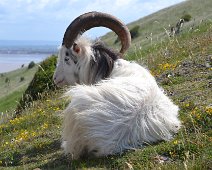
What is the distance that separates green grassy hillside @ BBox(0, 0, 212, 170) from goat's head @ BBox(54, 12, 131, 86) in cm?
66

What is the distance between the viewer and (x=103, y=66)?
9812 mm

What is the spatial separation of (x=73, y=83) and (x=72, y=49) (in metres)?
0.74

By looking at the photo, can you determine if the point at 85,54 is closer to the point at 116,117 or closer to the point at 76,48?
the point at 76,48

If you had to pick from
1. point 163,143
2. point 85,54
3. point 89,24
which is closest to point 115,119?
point 163,143

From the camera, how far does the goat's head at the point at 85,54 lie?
32.4 ft

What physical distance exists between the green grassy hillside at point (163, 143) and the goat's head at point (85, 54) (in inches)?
26.0

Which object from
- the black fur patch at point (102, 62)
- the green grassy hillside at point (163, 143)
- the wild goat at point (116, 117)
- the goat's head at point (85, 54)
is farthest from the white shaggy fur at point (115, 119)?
the goat's head at point (85, 54)

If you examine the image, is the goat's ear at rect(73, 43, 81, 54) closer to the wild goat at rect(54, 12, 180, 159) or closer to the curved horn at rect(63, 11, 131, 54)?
the curved horn at rect(63, 11, 131, 54)

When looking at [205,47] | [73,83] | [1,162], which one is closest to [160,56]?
[205,47]

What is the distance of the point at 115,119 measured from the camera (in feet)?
26.6

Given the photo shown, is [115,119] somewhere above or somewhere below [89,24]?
below

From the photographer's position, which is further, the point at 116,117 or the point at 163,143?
the point at 116,117

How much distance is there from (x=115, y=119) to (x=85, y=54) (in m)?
2.25

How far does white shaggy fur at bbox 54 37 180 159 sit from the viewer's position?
809cm
